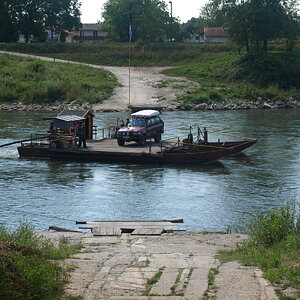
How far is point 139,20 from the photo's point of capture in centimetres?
11050

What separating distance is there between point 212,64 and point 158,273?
249 ft

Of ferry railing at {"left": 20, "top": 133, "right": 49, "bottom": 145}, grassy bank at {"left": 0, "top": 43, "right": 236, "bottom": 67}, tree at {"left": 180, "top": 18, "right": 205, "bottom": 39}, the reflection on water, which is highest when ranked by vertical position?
tree at {"left": 180, "top": 18, "right": 205, "bottom": 39}

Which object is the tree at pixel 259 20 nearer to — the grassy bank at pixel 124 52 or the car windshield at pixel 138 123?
the grassy bank at pixel 124 52

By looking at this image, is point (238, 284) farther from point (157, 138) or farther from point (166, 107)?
point (166, 107)

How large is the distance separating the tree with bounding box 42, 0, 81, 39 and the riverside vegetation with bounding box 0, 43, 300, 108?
43.0 ft

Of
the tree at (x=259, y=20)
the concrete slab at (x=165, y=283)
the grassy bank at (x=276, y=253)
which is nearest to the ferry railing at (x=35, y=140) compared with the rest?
the grassy bank at (x=276, y=253)

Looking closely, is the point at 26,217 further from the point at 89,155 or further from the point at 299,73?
the point at 299,73

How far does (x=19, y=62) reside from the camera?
282 ft

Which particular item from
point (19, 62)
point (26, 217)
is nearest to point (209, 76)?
point (19, 62)

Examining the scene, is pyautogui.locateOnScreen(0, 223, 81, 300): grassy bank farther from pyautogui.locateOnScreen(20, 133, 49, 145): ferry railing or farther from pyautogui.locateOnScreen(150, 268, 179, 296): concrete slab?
pyautogui.locateOnScreen(20, 133, 49, 145): ferry railing

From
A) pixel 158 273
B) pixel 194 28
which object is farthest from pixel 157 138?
pixel 194 28

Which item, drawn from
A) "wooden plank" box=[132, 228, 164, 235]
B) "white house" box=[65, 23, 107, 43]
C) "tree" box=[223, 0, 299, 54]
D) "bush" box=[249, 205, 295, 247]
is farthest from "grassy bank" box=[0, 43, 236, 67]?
"bush" box=[249, 205, 295, 247]

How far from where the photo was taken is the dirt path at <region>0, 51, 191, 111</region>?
70.1 m

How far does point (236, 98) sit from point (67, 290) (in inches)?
2543
